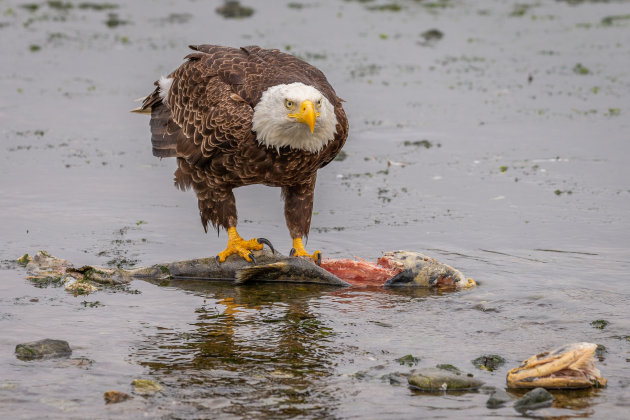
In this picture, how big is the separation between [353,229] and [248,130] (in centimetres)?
171

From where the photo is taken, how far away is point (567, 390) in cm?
484

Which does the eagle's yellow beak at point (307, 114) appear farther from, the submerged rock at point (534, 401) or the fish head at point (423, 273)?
the submerged rock at point (534, 401)

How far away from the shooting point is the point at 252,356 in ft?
17.6

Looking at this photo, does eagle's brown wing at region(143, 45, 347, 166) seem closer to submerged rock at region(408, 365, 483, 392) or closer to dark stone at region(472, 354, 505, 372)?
dark stone at region(472, 354, 505, 372)

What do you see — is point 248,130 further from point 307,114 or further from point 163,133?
point 163,133

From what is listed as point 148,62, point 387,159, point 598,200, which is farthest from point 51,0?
point 598,200

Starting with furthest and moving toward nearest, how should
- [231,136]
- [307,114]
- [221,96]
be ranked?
[221,96] < [231,136] < [307,114]

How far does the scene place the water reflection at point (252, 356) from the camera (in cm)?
475

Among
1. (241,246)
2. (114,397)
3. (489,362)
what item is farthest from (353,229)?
(114,397)

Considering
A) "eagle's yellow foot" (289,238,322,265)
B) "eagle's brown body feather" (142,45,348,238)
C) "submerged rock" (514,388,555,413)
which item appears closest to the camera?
"submerged rock" (514,388,555,413)

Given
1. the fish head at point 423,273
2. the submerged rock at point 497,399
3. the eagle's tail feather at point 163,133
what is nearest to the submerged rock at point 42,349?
the submerged rock at point 497,399

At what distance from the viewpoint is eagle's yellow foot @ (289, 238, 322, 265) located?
23.9ft

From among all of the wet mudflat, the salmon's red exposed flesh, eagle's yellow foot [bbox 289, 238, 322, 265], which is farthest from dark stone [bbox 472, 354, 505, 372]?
eagle's yellow foot [bbox 289, 238, 322, 265]

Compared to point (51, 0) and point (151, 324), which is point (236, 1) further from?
point (151, 324)
